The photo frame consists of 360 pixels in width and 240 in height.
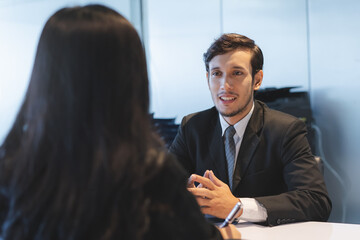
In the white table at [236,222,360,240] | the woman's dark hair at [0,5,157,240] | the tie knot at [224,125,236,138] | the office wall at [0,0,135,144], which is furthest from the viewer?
the office wall at [0,0,135,144]

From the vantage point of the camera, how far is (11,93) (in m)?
2.39

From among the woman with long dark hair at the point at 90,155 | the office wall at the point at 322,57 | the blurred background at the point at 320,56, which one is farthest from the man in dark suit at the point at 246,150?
the office wall at the point at 322,57

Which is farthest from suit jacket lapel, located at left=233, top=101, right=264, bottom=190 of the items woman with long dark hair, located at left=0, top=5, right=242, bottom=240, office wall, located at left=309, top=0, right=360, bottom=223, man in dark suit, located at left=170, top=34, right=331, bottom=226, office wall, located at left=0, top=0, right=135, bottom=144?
office wall, located at left=309, top=0, right=360, bottom=223

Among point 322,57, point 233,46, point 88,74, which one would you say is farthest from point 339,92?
point 88,74

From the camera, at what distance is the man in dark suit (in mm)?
1561

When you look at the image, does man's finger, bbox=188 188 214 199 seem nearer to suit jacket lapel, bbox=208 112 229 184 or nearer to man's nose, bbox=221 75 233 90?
suit jacket lapel, bbox=208 112 229 184

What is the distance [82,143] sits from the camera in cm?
75

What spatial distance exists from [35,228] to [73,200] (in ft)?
0.33

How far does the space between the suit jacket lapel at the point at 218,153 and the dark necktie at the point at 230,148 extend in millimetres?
19

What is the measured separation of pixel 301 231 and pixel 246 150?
491mm

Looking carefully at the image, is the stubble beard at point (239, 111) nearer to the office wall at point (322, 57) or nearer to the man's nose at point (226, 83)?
the man's nose at point (226, 83)

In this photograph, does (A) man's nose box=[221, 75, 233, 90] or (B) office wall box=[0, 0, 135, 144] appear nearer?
(A) man's nose box=[221, 75, 233, 90]

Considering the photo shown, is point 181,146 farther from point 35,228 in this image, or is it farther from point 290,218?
point 35,228

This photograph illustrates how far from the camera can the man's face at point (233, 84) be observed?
1.87 m
